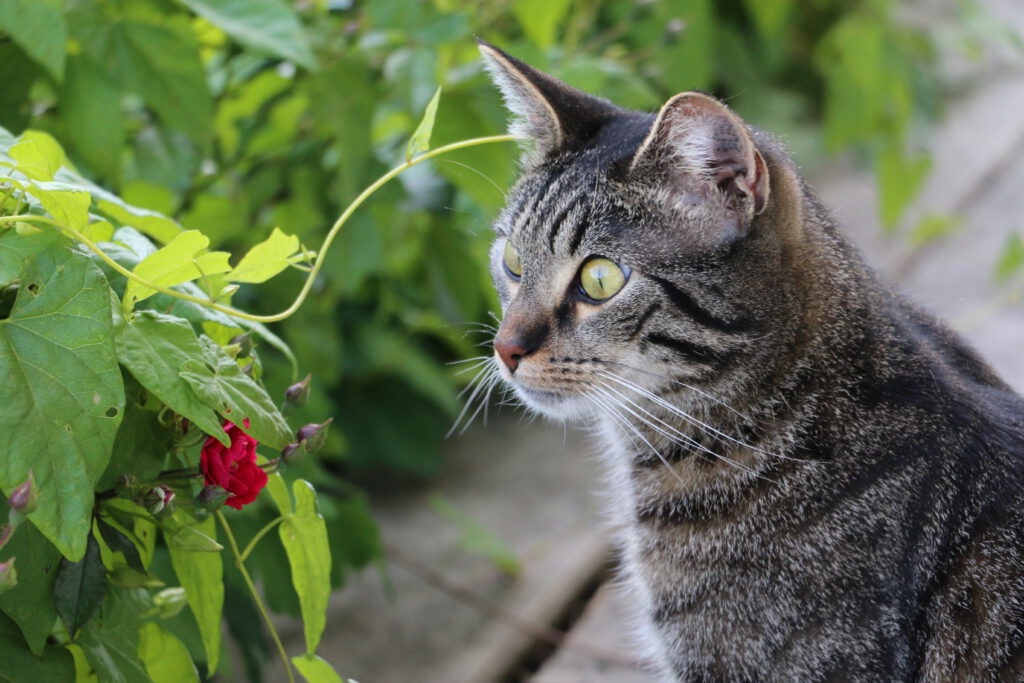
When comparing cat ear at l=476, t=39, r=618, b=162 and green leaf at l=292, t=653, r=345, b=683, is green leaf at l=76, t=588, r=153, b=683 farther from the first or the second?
cat ear at l=476, t=39, r=618, b=162

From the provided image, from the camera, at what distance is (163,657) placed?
1341 mm

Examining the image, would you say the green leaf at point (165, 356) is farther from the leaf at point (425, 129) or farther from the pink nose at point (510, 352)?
the pink nose at point (510, 352)

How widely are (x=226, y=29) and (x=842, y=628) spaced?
1374 millimetres

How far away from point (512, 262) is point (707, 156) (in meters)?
0.40

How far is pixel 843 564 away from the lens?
1.49 metres

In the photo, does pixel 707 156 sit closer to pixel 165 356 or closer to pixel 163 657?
pixel 165 356

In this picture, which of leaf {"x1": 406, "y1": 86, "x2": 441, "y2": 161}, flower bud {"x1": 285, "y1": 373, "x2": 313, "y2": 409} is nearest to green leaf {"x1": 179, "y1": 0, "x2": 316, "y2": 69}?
leaf {"x1": 406, "y1": 86, "x2": 441, "y2": 161}

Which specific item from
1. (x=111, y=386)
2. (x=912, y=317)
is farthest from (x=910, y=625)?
(x=111, y=386)

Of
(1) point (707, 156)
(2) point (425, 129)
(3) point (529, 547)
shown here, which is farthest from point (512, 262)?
(3) point (529, 547)

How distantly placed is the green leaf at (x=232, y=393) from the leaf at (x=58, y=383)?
9cm

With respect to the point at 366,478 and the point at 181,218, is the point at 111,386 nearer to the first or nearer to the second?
the point at 181,218

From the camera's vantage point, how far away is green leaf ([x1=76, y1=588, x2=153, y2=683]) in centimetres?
118

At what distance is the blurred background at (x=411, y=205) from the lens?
1.89 meters

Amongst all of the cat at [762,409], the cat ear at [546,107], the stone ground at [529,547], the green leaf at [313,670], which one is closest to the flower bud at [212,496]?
the green leaf at [313,670]
